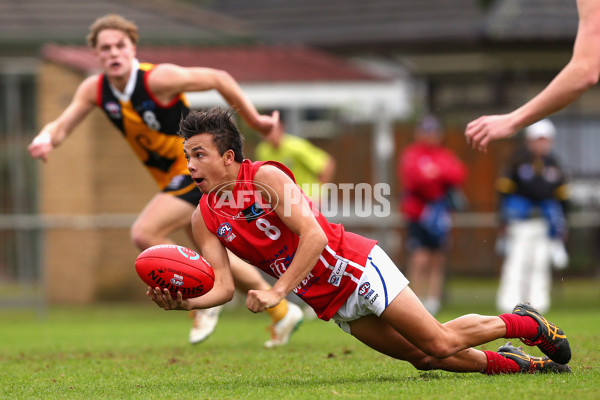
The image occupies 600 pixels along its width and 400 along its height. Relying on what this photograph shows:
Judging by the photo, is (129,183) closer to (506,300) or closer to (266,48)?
(266,48)

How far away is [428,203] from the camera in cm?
1165

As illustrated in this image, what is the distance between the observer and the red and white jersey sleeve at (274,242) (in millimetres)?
4984

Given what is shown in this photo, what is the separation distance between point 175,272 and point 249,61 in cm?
1118

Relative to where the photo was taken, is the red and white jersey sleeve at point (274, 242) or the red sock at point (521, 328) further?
the red sock at point (521, 328)

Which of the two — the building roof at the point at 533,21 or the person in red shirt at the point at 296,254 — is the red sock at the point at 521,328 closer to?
the person in red shirt at the point at 296,254

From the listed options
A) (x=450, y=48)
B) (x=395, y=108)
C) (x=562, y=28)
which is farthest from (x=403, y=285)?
(x=395, y=108)

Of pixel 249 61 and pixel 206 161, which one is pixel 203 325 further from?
pixel 249 61

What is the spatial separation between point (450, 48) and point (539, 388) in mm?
12970

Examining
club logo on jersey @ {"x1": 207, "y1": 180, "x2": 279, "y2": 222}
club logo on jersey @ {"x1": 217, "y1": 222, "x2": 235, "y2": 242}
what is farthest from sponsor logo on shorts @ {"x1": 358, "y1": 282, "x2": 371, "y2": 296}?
club logo on jersey @ {"x1": 217, "y1": 222, "x2": 235, "y2": 242}

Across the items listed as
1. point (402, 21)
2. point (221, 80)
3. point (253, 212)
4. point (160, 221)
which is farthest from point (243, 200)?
point (402, 21)

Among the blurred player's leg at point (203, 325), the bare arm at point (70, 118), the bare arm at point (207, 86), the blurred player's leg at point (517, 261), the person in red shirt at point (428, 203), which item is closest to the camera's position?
the bare arm at point (207, 86)

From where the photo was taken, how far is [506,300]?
36.7 ft

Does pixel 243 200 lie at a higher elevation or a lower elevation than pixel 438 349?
higher

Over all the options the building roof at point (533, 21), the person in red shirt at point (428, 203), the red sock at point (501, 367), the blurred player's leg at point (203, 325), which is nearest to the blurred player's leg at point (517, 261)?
the person in red shirt at point (428, 203)
